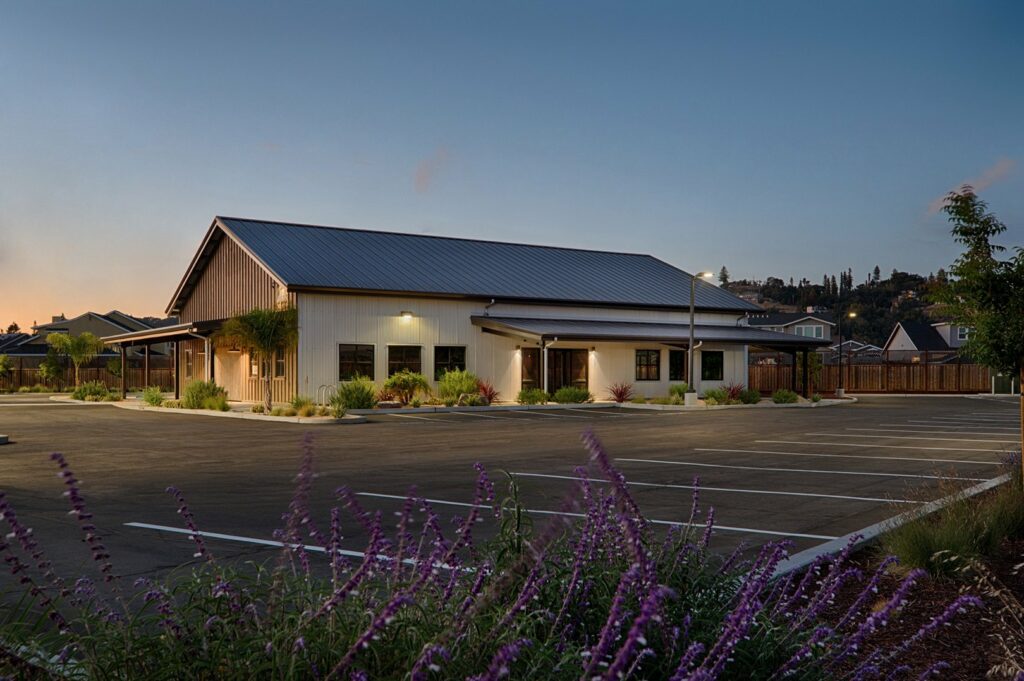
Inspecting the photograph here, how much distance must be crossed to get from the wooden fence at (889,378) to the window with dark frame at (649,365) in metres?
12.8

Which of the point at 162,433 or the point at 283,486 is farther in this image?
the point at 162,433

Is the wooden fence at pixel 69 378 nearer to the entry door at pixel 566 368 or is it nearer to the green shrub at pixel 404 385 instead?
the green shrub at pixel 404 385

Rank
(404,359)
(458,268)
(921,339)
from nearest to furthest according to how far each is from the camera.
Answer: (404,359) < (458,268) < (921,339)

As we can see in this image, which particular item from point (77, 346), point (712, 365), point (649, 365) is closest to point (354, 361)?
point (649, 365)

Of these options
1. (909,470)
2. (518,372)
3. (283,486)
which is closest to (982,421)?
(909,470)

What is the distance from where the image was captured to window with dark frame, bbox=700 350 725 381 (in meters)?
44.6

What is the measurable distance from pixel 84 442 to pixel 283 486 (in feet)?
33.6

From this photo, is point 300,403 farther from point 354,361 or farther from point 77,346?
point 77,346

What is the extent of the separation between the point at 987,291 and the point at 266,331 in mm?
27089

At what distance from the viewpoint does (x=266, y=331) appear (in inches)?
1302

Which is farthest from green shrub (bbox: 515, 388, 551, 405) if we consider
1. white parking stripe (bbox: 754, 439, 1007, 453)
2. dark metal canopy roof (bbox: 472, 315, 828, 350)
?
white parking stripe (bbox: 754, 439, 1007, 453)

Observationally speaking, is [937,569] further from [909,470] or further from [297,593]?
[909,470]

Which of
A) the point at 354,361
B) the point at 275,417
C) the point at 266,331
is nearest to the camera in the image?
the point at 275,417

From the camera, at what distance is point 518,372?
39.9 metres
